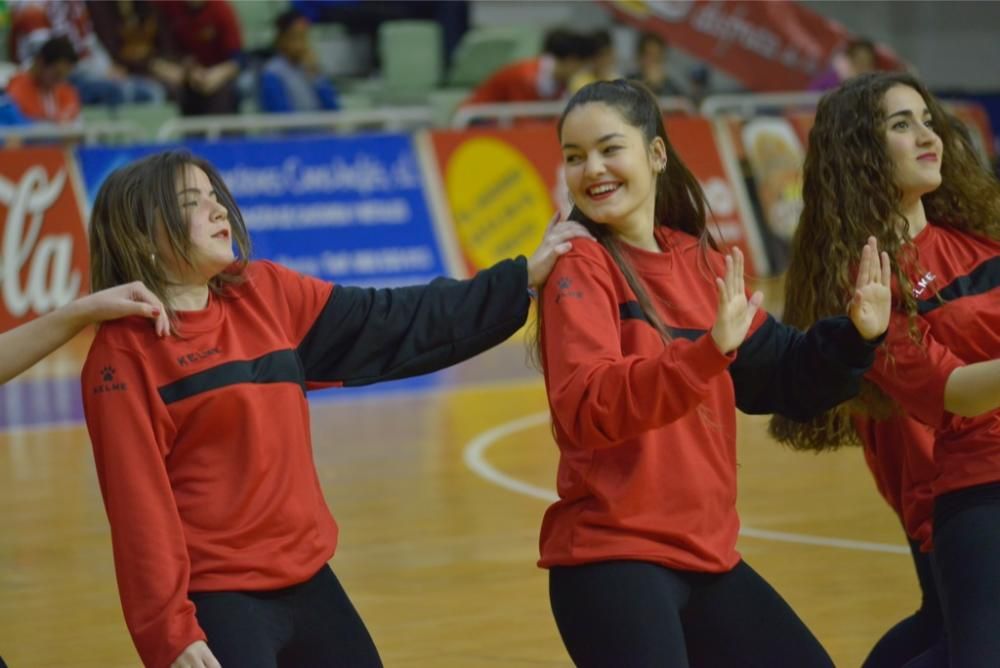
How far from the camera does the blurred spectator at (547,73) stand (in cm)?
1616

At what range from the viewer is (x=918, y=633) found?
15.7ft

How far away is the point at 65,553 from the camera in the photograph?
7.49m

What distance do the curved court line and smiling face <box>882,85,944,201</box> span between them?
9.70 ft

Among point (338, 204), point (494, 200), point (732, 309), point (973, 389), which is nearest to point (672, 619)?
point (732, 309)

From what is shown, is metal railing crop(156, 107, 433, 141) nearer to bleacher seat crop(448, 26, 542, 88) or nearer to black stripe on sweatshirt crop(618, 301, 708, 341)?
bleacher seat crop(448, 26, 542, 88)

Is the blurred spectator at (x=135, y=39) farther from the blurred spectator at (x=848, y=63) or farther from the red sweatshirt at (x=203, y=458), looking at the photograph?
the red sweatshirt at (x=203, y=458)

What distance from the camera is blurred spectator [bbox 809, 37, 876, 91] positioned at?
1745cm

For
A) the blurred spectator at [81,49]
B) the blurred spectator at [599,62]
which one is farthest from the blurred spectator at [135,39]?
the blurred spectator at [599,62]

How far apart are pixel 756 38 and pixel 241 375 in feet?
51.1

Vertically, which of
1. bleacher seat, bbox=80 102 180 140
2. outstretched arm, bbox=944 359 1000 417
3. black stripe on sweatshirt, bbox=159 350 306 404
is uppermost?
black stripe on sweatshirt, bbox=159 350 306 404

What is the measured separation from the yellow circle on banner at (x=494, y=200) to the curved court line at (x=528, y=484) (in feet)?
13.7

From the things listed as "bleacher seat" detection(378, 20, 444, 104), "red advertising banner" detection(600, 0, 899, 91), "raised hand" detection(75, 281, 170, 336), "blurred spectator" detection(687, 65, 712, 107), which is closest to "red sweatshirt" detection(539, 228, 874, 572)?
"raised hand" detection(75, 281, 170, 336)

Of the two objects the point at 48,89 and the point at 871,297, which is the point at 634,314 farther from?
the point at 48,89

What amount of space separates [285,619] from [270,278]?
76 cm
